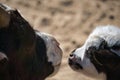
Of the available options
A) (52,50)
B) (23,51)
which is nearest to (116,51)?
(52,50)

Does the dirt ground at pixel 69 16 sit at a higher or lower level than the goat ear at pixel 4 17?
lower

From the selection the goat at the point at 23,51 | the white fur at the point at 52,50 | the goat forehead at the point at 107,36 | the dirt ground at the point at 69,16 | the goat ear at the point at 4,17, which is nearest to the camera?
the goat ear at the point at 4,17

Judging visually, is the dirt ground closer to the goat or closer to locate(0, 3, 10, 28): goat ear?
the goat

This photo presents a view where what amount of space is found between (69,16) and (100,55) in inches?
150

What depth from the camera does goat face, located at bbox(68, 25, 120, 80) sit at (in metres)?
5.25

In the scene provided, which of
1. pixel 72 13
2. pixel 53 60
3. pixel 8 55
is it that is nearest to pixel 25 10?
pixel 72 13

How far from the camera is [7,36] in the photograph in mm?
4410

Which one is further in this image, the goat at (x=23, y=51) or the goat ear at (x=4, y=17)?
the goat at (x=23, y=51)

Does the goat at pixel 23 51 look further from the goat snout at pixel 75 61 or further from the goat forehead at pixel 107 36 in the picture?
the goat forehead at pixel 107 36

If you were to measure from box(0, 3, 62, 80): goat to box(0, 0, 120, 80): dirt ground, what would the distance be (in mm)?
2924

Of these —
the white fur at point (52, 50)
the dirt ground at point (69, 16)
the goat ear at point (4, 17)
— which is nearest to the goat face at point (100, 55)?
the white fur at point (52, 50)

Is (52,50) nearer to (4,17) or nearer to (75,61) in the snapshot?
(75,61)

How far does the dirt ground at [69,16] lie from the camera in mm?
8484

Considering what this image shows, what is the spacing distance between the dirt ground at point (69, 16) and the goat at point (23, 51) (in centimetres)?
292
